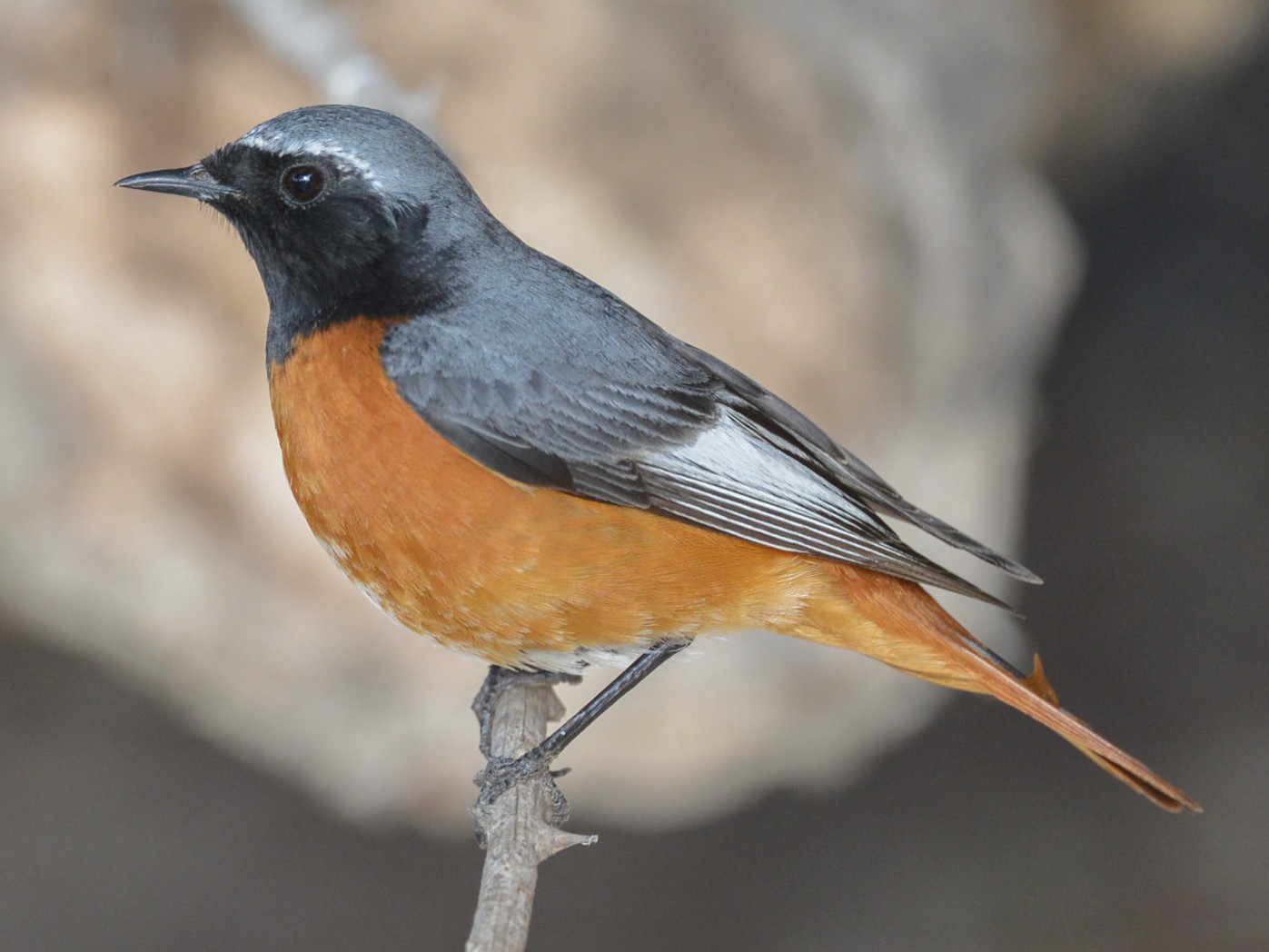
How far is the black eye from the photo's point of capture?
2730 millimetres

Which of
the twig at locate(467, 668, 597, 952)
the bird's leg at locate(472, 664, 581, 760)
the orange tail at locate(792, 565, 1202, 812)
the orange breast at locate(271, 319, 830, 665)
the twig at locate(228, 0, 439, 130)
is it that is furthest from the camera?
the twig at locate(228, 0, 439, 130)

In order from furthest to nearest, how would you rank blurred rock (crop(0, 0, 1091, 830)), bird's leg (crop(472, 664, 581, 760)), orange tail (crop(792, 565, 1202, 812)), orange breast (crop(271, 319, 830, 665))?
blurred rock (crop(0, 0, 1091, 830))
bird's leg (crop(472, 664, 581, 760))
orange tail (crop(792, 565, 1202, 812))
orange breast (crop(271, 319, 830, 665))

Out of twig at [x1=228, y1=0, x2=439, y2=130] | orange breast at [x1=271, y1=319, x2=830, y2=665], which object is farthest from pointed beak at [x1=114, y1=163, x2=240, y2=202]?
twig at [x1=228, y1=0, x2=439, y2=130]

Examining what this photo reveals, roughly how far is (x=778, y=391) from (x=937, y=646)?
1508 millimetres

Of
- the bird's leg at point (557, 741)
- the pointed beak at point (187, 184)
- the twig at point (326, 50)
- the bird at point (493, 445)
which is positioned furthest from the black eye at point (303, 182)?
the bird's leg at point (557, 741)

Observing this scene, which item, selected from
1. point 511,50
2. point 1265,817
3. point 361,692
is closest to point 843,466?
point 511,50

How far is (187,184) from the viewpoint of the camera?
2820 millimetres

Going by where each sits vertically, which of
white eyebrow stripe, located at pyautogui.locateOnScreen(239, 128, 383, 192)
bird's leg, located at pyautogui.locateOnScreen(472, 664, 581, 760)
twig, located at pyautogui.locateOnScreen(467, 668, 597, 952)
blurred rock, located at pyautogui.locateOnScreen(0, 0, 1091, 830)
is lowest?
twig, located at pyautogui.locateOnScreen(467, 668, 597, 952)

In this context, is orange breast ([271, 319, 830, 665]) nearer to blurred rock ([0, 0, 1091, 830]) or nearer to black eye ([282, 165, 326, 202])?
black eye ([282, 165, 326, 202])

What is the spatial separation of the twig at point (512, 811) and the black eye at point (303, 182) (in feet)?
4.41

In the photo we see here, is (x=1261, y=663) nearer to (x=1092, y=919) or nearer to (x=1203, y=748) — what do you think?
(x=1203, y=748)

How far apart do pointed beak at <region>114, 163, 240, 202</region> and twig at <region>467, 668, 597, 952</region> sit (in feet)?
4.64

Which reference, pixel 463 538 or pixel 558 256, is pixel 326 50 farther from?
pixel 463 538

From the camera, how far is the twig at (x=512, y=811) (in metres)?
2.34
